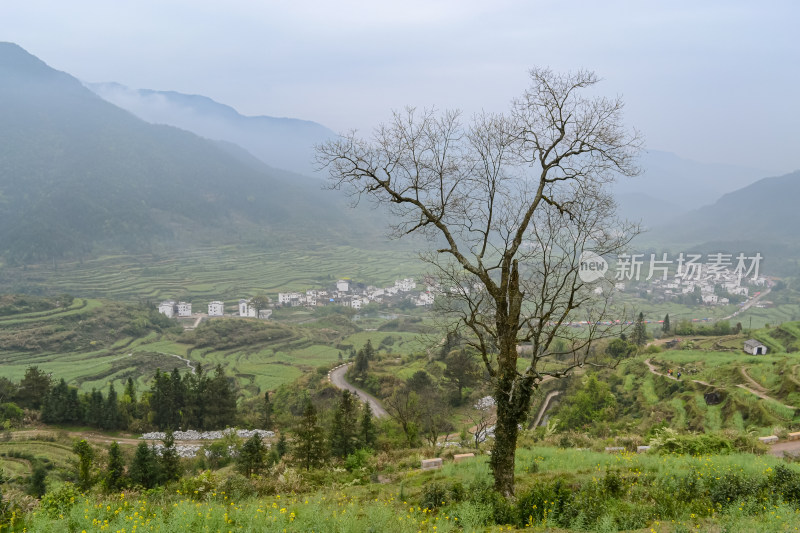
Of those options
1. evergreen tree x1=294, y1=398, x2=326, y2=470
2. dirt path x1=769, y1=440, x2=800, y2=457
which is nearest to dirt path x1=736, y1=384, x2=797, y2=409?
dirt path x1=769, y1=440, x2=800, y2=457

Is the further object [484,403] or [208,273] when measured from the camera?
[208,273]

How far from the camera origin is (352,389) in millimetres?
45688

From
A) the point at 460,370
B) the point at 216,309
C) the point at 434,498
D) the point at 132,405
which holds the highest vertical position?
the point at 434,498

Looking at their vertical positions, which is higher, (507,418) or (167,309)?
(507,418)

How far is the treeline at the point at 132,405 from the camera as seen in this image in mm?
35750

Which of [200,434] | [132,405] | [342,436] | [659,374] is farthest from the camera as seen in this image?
[132,405]

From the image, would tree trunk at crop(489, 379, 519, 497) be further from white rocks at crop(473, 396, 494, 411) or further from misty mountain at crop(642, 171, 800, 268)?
misty mountain at crop(642, 171, 800, 268)

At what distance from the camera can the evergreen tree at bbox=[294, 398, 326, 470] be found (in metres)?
15.9

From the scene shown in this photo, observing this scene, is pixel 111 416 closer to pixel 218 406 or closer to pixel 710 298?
pixel 218 406

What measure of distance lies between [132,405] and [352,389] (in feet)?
65.7

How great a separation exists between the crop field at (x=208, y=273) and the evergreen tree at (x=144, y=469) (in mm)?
96171

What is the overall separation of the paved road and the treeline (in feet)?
38.4

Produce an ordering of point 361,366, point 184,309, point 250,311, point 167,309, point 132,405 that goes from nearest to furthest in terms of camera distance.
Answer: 1. point 132,405
2. point 361,366
3. point 167,309
4. point 184,309
5. point 250,311

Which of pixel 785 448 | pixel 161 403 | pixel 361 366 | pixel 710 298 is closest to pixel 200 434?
pixel 161 403
